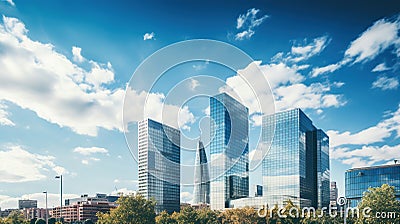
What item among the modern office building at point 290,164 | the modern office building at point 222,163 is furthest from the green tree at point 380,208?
the modern office building at point 222,163

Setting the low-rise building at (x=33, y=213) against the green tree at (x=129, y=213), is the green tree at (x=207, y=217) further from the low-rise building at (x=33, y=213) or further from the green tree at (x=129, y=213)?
the low-rise building at (x=33, y=213)

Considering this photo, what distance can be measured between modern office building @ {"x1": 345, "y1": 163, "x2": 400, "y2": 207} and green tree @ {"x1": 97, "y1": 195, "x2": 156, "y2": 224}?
59388mm

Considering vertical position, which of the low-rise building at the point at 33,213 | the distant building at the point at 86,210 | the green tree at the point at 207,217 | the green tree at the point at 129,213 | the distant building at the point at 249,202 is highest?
the green tree at the point at 129,213

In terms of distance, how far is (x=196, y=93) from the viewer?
53.4ft

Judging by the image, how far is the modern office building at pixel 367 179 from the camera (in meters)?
85.4

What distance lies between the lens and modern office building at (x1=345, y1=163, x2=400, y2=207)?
8538 centimetres

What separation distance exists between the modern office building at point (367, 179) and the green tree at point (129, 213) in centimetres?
5939

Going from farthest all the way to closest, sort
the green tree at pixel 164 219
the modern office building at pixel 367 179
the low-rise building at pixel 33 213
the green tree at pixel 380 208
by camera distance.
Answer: the low-rise building at pixel 33 213 → the modern office building at pixel 367 179 → the green tree at pixel 164 219 → the green tree at pixel 380 208

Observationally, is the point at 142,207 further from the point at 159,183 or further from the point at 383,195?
the point at 159,183

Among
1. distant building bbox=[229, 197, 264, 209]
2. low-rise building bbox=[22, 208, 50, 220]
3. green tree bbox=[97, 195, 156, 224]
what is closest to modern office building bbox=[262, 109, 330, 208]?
distant building bbox=[229, 197, 264, 209]

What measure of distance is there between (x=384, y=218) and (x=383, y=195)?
2642mm

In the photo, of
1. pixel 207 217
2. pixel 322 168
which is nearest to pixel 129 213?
pixel 207 217

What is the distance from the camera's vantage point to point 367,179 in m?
89.9

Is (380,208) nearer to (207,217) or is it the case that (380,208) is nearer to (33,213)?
(207,217)
